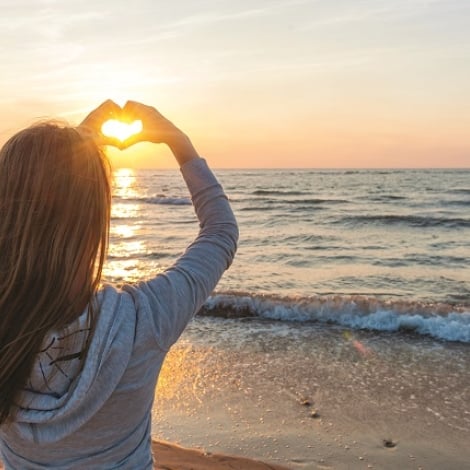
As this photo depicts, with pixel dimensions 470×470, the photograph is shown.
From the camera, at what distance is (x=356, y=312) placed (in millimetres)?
7691

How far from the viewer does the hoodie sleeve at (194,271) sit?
1056 mm

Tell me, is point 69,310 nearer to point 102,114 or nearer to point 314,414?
point 102,114

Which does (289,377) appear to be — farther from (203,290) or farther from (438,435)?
(203,290)

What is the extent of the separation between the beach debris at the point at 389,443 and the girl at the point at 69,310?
Answer: 10.4 feet

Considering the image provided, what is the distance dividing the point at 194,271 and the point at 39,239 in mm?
311

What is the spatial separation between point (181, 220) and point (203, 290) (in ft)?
71.4

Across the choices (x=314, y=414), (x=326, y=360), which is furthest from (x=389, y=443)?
(x=326, y=360)

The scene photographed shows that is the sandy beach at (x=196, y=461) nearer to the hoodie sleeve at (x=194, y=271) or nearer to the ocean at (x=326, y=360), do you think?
the ocean at (x=326, y=360)

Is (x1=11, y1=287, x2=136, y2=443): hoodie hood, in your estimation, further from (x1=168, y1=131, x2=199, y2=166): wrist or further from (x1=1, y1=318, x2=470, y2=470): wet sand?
(x1=1, y1=318, x2=470, y2=470): wet sand

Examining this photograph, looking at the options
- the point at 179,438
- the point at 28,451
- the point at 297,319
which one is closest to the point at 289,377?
the point at 179,438

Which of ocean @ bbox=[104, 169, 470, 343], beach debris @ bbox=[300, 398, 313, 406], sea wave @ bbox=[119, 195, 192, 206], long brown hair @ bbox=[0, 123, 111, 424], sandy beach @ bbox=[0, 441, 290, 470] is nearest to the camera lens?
long brown hair @ bbox=[0, 123, 111, 424]

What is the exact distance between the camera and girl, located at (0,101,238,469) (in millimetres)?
975

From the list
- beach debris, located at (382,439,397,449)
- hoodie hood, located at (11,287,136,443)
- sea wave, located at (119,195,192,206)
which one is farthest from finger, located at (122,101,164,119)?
sea wave, located at (119,195,192,206)

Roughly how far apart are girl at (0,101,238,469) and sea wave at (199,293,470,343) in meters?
6.19
